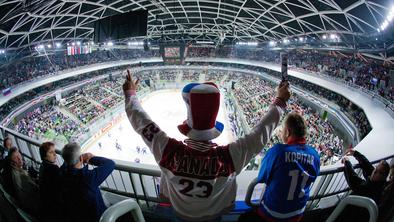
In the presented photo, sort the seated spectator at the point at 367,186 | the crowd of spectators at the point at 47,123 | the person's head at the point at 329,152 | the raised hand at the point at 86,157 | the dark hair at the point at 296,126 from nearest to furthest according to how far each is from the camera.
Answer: the dark hair at the point at 296,126 < the seated spectator at the point at 367,186 < the raised hand at the point at 86,157 < the person's head at the point at 329,152 < the crowd of spectators at the point at 47,123

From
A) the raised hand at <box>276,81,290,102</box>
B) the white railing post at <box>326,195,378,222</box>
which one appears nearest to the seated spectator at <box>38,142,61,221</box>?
the raised hand at <box>276,81,290,102</box>

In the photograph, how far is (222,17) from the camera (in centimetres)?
2773

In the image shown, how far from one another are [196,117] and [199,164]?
0.35 metres

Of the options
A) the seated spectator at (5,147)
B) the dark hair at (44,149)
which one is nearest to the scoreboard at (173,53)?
the seated spectator at (5,147)

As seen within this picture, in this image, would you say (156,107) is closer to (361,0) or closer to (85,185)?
(361,0)

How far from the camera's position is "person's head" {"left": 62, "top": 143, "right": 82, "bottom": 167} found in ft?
6.59

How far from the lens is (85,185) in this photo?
1969 millimetres

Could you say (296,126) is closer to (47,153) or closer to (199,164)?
(199,164)

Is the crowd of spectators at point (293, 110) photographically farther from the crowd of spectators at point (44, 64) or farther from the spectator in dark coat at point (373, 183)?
the crowd of spectators at point (44, 64)

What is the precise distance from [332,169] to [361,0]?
15.1m

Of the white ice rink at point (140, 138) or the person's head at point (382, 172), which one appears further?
the white ice rink at point (140, 138)

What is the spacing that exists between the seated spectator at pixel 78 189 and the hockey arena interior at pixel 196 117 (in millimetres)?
11

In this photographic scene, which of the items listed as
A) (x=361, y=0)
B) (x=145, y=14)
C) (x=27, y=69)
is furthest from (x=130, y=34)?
(x=27, y=69)

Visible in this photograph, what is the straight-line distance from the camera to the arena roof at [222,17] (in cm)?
1418
